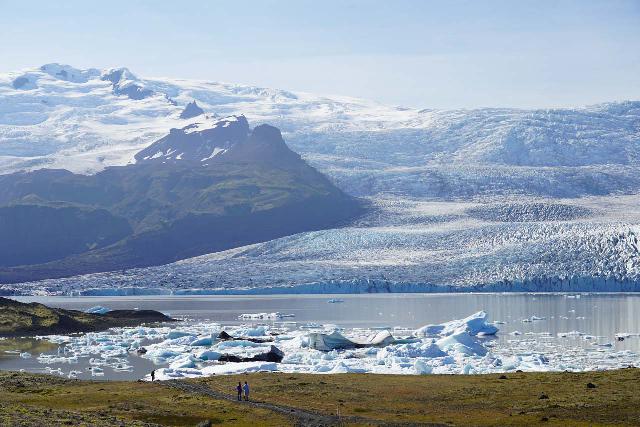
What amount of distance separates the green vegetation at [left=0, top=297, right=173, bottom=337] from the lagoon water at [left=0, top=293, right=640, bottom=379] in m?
6.52

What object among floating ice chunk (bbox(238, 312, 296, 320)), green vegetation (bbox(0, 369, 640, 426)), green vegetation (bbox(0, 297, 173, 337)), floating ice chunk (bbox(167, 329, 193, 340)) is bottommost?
floating ice chunk (bbox(238, 312, 296, 320))

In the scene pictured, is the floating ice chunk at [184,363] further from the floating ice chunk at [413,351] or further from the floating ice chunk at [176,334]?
the floating ice chunk at [176,334]

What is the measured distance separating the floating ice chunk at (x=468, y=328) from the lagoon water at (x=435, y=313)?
1.95m

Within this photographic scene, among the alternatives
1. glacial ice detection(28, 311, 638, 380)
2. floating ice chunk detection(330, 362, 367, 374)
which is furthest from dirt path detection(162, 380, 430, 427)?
floating ice chunk detection(330, 362, 367, 374)

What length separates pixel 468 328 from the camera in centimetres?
7106

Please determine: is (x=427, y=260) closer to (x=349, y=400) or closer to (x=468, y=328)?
(x=468, y=328)

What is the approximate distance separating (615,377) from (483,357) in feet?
52.9

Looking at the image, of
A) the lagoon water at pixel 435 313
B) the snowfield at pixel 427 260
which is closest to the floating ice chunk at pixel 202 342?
the lagoon water at pixel 435 313

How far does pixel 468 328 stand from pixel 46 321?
35639 millimetres

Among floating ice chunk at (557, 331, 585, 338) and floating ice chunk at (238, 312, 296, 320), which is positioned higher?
floating ice chunk at (557, 331, 585, 338)

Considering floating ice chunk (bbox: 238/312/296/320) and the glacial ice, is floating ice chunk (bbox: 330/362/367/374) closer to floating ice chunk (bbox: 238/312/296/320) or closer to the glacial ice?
the glacial ice

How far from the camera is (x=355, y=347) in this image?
63375 millimetres

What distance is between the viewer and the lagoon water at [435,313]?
207 ft

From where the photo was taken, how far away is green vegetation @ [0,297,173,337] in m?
80.4
